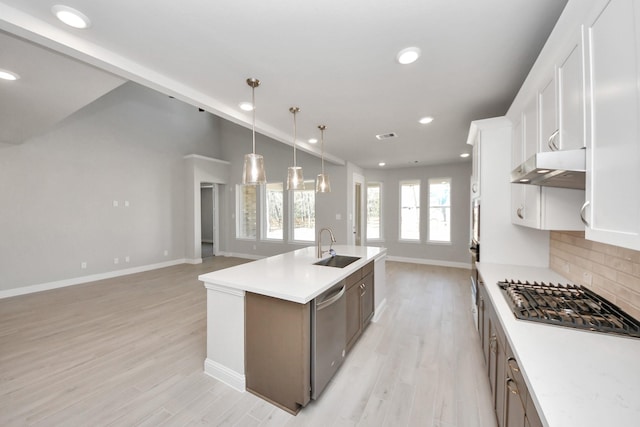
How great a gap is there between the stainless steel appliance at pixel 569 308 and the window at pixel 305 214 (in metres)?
5.01

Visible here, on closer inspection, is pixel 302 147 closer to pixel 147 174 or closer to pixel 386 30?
pixel 386 30

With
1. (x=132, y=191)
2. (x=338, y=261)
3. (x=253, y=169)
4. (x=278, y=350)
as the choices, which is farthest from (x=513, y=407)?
(x=132, y=191)

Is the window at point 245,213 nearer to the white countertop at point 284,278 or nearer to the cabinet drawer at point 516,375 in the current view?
the white countertop at point 284,278

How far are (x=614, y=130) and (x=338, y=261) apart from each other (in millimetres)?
2337

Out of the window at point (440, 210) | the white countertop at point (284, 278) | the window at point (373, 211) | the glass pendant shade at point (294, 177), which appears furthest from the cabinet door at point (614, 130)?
the window at point (373, 211)

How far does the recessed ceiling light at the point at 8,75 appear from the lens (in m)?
2.22

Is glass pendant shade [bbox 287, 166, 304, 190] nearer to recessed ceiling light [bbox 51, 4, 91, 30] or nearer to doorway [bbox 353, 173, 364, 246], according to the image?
recessed ceiling light [bbox 51, 4, 91, 30]

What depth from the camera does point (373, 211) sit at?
282 inches

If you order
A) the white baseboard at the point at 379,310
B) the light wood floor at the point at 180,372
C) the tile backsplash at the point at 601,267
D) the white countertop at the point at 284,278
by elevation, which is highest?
the tile backsplash at the point at 601,267

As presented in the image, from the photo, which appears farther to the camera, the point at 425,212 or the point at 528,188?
the point at 425,212

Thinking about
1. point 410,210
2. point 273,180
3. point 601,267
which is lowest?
point 601,267

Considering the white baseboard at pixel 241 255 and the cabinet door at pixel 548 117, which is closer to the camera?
the cabinet door at pixel 548 117

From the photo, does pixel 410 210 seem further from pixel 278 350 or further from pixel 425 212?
pixel 278 350

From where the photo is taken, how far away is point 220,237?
7.58m
